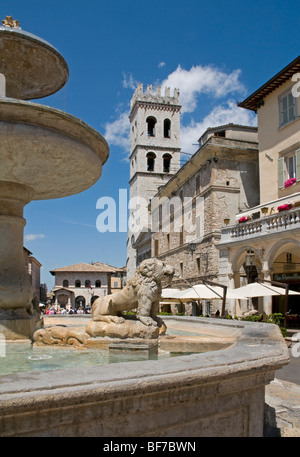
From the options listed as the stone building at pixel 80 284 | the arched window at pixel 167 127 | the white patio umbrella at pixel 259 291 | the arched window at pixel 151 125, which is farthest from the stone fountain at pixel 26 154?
the stone building at pixel 80 284

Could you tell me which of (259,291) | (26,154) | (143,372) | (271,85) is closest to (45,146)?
(26,154)

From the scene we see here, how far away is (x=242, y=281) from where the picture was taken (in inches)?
1044

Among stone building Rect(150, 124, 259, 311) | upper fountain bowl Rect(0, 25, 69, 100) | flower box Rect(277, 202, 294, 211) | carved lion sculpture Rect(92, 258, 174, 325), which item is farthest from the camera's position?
stone building Rect(150, 124, 259, 311)

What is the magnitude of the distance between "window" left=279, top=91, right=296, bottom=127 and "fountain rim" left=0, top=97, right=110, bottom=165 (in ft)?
57.7

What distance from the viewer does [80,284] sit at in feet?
216

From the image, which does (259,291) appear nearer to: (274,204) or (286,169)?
(274,204)

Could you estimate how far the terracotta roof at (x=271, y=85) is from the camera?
19.9 m

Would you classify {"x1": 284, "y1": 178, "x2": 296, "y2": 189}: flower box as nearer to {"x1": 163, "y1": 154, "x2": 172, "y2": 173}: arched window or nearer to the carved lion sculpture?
the carved lion sculpture

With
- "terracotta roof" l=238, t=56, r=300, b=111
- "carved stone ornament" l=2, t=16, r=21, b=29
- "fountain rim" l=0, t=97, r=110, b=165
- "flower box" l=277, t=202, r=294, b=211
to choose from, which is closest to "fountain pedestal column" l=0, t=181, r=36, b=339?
"fountain rim" l=0, t=97, r=110, b=165

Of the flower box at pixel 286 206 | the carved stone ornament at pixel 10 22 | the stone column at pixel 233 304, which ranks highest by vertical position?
the carved stone ornament at pixel 10 22

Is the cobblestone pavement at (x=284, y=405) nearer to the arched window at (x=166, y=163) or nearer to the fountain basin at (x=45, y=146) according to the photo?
the fountain basin at (x=45, y=146)

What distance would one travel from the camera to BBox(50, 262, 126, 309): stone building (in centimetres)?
6312

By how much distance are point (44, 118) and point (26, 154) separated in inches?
21.1

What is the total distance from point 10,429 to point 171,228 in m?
35.0
